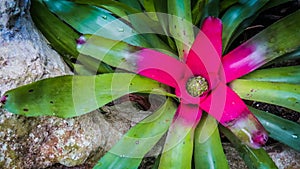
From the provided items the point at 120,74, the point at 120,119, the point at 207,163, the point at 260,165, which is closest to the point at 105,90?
the point at 120,74

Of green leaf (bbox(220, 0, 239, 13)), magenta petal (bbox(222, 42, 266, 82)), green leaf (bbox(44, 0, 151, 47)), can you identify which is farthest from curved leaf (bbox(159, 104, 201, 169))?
green leaf (bbox(220, 0, 239, 13))

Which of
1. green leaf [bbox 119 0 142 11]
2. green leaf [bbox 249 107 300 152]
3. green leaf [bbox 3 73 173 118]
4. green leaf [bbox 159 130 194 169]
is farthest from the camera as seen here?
green leaf [bbox 119 0 142 11]

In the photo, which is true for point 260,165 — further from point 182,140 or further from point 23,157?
point 23,157

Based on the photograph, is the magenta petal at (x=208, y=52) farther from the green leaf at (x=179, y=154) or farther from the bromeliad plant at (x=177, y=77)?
the green leaf at (x=179, y=154)

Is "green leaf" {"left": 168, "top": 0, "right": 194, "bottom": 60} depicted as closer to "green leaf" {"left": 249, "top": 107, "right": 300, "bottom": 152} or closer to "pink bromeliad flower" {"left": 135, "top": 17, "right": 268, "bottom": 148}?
"pink bromeliad flower" {"left": 135, "top": 17, "right": 268, "bottom": 148}

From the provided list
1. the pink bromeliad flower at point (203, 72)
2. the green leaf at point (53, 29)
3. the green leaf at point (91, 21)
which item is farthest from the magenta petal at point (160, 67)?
the green leaf at point (53, 29)
